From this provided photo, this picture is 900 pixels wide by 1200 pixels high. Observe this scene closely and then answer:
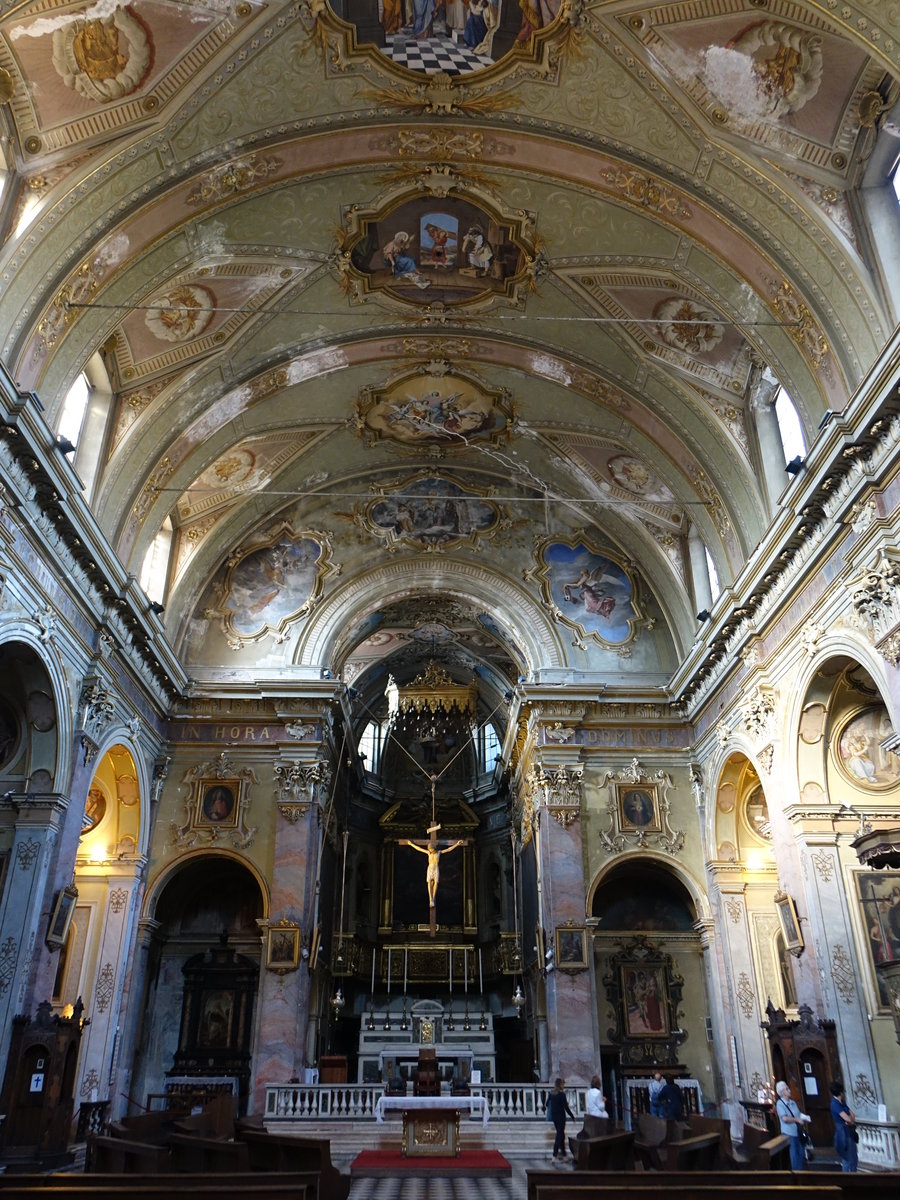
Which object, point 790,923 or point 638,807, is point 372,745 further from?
point 790,923

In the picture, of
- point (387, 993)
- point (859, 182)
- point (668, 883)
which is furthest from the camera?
point (387, 993)

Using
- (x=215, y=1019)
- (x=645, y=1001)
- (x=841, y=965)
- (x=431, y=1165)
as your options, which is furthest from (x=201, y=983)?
(x=841, y=965)

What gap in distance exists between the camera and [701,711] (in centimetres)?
2009

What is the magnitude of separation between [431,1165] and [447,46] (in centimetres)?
1491

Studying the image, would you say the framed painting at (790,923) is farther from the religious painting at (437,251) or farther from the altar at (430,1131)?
the religious painting at (437,251)

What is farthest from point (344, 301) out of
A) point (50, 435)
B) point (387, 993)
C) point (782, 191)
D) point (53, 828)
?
point (387, 993)

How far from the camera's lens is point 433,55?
1292 centimetres

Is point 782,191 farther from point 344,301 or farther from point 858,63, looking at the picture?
point 344,301

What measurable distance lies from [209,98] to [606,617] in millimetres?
13822

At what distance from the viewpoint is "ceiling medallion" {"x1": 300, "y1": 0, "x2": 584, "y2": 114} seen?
40.1 feet

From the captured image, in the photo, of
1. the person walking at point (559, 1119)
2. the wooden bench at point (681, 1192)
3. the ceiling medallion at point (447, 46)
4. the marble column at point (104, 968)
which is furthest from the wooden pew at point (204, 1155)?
the ceiling medallion at point (447, 46)

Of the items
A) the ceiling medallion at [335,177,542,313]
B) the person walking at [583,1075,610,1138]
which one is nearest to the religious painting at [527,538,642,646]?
the ceiling medallion at [335,177,542,313]

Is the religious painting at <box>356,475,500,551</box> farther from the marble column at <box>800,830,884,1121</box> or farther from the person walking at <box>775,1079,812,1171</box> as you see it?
the person walking at <box>775,1079,812,1171</box>

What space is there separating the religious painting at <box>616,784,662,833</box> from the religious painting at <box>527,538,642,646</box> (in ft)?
11.3
